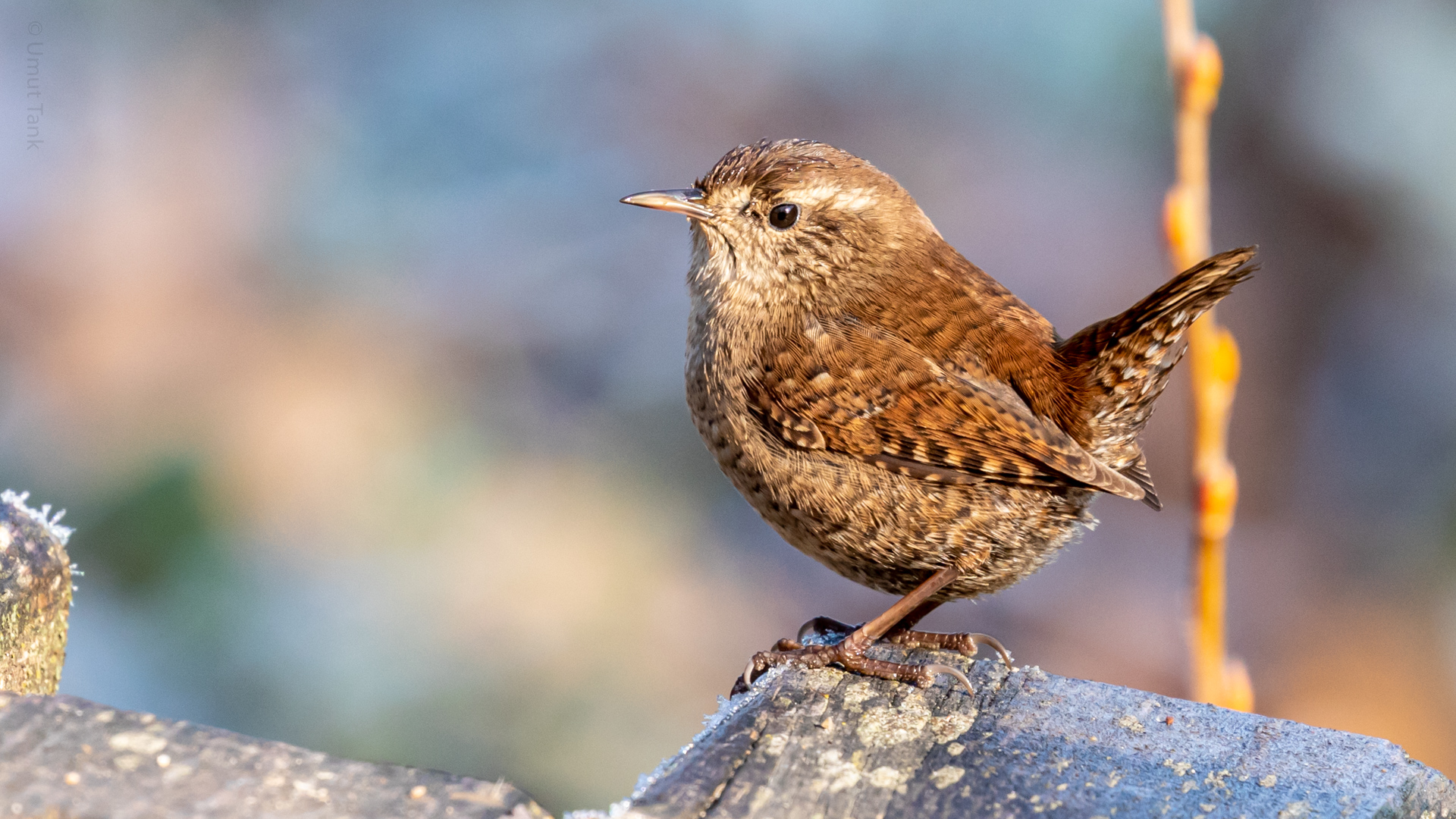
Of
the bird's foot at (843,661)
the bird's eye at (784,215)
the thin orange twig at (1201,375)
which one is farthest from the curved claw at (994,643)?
the bird's eye at (784,215)

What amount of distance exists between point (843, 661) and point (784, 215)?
984 mm

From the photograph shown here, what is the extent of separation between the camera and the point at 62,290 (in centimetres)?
470

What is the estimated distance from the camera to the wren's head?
9.19ft

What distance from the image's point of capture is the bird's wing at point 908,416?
8.16 ft

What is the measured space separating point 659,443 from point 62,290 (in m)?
2.16

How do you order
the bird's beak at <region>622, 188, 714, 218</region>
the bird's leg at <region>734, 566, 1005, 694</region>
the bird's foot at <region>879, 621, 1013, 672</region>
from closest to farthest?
the bird's leg at <region>734, 566, 1005, 694</region> → the bird's foot at <region>879, 621, 1013, 672</region> → the bird's beak at <region>622, 188, 714, 218</region>

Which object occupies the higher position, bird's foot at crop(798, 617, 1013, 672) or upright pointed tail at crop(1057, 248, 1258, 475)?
upright pointed tail at crop(1057, 248, 1258, 475)

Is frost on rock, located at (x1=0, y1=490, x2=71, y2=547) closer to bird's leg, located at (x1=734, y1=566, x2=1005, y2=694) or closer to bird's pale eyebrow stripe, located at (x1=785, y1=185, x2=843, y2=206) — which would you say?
bird's leg, located at (x1=734, y1=566, x2=1005, y2=694)

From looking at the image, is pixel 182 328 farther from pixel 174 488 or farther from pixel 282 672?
pixel 282 672

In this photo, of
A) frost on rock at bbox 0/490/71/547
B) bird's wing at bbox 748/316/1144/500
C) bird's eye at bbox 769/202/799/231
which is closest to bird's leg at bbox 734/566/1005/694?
bird's wing at bbox 748/316/1144/500

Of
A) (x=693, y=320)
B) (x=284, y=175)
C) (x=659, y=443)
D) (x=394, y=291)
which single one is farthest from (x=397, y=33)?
(x=693, y=320)

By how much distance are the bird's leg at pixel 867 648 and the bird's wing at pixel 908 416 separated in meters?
0.24

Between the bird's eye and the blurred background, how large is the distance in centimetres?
192

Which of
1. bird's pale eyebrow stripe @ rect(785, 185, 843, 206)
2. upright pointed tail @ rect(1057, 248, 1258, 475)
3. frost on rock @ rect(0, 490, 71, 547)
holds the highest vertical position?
bird's pale eyebrow stripe @ rect(785, 185, 843, 206)
